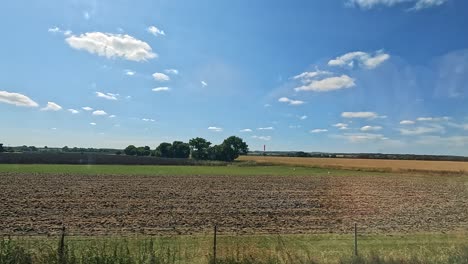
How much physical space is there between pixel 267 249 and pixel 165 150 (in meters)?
157

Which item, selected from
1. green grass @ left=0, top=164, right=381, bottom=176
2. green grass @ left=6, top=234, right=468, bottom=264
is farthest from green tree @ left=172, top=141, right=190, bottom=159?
green grass @ left=6, top=234, right=468, bottom=264

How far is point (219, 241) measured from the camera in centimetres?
1521

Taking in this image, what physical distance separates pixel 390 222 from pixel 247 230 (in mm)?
8336

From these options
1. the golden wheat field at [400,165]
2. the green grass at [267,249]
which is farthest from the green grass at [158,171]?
the green grass at [267,249]

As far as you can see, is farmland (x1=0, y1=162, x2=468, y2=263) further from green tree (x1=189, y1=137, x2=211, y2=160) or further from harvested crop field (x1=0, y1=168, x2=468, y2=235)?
green tree (x1=189, y1=137, x2=211, y2=160)

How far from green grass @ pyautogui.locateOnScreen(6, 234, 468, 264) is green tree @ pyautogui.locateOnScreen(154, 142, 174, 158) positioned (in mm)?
150961

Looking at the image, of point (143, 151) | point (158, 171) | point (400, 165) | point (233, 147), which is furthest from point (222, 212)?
point (143, 151)

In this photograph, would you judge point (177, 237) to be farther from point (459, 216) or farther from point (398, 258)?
point (459, 216)

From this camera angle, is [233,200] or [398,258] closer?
[398,258]

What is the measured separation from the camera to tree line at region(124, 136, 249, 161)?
155375 millimetres

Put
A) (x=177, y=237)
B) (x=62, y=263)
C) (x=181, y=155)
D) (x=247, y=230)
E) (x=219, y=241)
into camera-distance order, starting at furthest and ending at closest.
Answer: (x=181, y=155)
(x=247, y=230)
(x=177, y=237)
(x=219, y=241)
(x=62, y=263)

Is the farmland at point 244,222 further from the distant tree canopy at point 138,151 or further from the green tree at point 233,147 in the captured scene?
the distant tree canopy at point 138,151

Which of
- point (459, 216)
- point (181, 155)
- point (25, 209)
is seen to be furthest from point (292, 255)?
point (181, 155)

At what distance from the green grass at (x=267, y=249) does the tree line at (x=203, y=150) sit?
13795 centimetres
